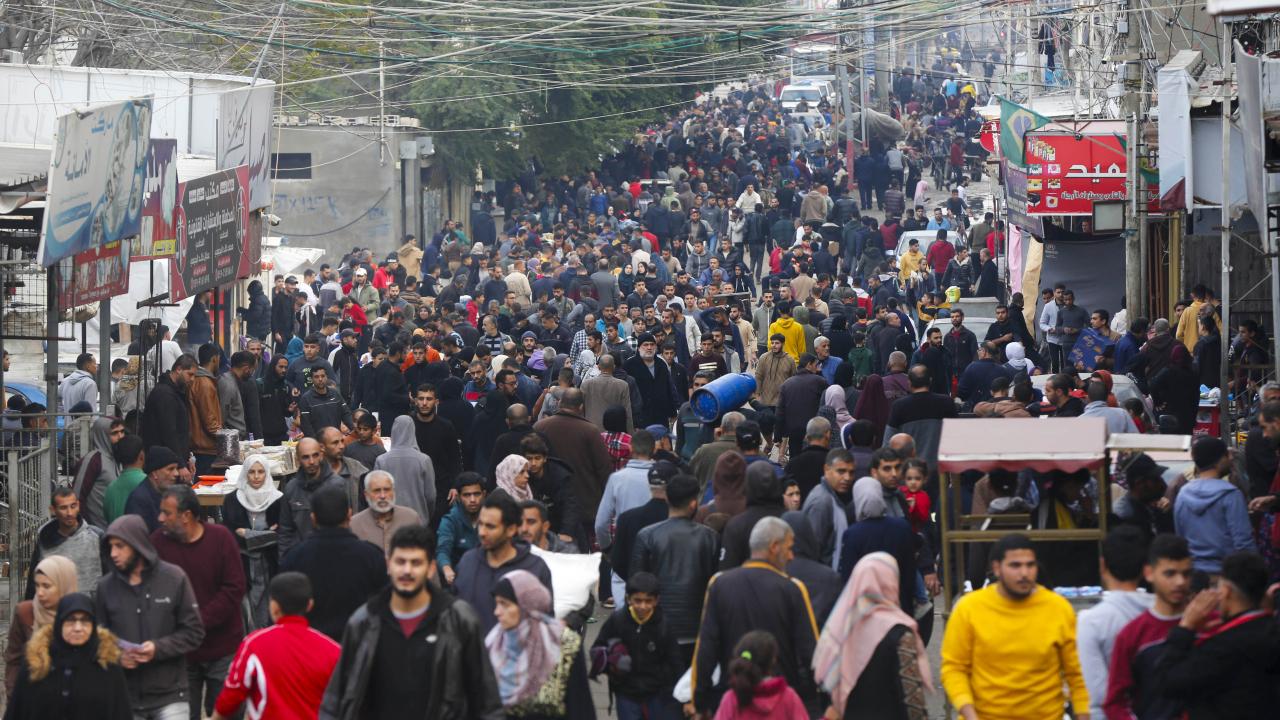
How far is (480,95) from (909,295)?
13.7m

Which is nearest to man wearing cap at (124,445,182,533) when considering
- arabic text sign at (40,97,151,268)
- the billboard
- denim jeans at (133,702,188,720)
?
denim jeans at (133,702,188,720)

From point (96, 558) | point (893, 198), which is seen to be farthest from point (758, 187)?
point (96, 558)

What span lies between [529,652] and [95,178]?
23.4ft

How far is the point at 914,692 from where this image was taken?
299 inches

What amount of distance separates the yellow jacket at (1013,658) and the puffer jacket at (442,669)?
174 centimetres

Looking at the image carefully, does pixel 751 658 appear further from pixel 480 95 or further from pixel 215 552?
pixel 480 95

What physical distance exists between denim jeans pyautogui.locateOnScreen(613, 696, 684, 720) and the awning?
6.80 feet

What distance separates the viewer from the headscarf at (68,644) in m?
7.16

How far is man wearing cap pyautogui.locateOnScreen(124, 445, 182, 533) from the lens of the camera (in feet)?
32.9

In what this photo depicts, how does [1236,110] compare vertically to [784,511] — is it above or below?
above

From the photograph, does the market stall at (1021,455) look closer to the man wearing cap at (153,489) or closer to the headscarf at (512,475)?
the headscarf at (512,475)

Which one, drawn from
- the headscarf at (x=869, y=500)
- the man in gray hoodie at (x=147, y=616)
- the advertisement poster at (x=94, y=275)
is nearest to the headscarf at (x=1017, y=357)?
the advertisement poster at (x=94, y=275)

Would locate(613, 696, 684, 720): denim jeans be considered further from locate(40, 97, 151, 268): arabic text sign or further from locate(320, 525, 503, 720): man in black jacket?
locate(40, 97, 151, 268): arabic text sign

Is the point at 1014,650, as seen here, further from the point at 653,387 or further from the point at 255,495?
the point at 653,387
